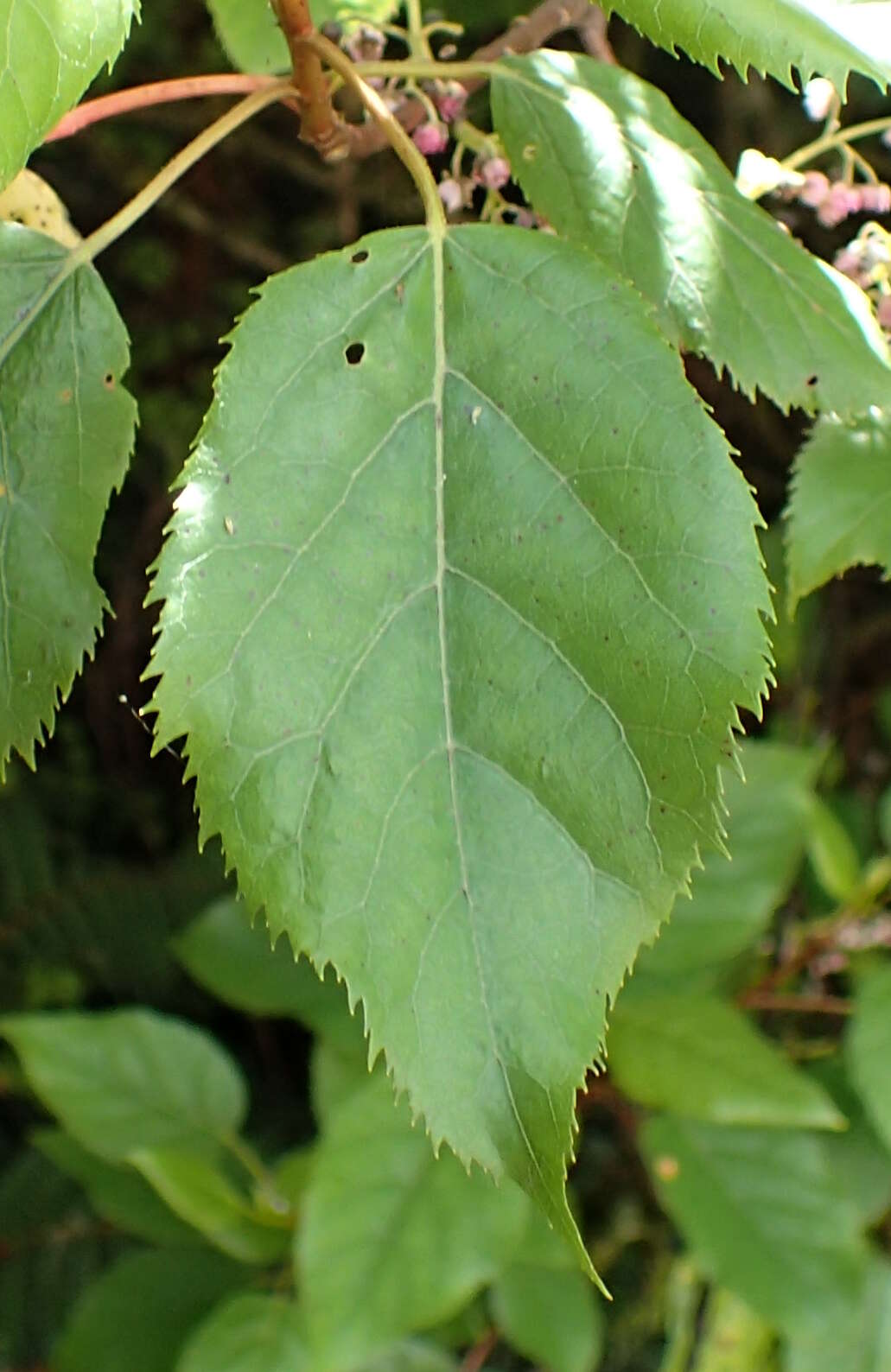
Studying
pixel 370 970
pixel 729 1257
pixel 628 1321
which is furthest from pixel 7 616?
pixel 628 1321

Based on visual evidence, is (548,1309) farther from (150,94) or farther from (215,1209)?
(150,94)

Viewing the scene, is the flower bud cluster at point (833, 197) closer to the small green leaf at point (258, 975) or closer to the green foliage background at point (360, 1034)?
the green foliage background at point (360, 1034)

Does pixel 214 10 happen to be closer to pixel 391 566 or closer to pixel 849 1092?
pixel 391 566

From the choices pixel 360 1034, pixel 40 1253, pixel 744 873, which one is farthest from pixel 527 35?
pixel 40 1253

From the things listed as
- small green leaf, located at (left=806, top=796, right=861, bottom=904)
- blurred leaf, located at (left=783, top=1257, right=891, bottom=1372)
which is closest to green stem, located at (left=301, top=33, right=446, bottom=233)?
small green leaf, located at (left=806, top=796, right=861, bottom=904)

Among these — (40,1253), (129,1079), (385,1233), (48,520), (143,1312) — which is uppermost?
(48,520)
